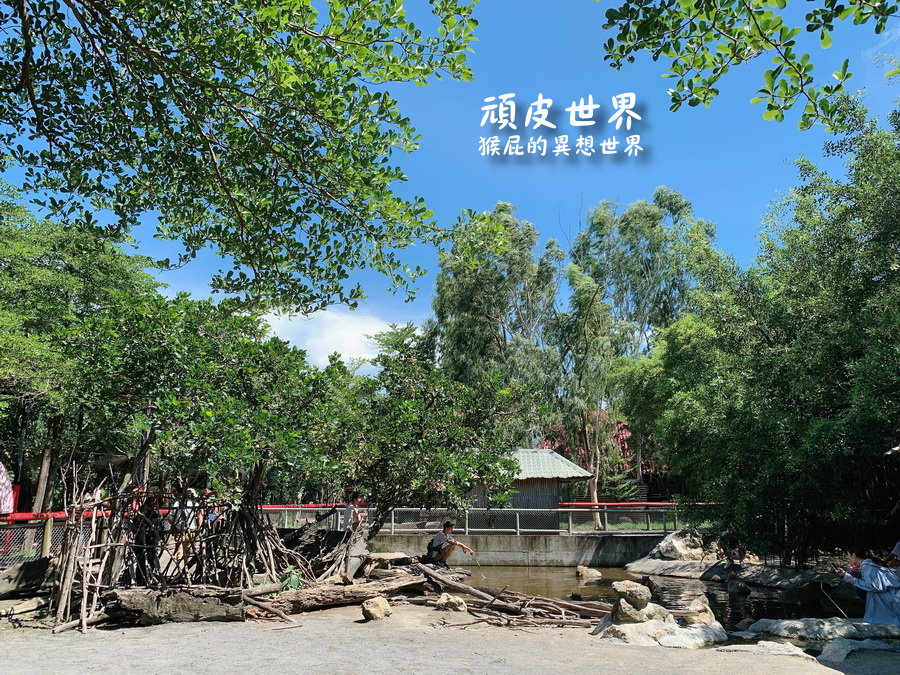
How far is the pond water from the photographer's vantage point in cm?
1243

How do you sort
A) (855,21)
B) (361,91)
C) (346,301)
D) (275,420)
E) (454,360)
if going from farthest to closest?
1. (454,360)
2. (275,420)
3. (346,301)
4. (361,91)
5. (855,21)

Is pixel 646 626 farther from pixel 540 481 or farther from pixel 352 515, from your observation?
pixel 540 481

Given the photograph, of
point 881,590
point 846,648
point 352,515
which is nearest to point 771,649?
point 846,648

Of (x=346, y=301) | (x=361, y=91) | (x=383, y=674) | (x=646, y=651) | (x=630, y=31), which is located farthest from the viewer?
(x=646, y=651)

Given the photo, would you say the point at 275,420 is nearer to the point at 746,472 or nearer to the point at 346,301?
the point at 346,301

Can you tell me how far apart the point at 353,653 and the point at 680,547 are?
47.4 ft

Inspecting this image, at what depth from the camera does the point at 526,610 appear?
9.76 m

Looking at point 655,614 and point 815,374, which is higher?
point 815,374

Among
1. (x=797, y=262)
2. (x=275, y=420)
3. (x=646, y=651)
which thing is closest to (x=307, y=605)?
(x=275, y=420)

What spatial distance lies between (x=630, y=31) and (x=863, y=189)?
30.2ft

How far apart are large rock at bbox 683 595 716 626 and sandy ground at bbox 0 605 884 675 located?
6.65 feet

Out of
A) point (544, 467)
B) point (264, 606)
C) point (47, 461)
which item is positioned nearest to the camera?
point (264, 606)

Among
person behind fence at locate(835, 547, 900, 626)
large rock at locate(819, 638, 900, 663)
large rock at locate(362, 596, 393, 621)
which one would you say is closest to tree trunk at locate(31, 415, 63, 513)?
large rock at locate(362, 596, 393, 621)

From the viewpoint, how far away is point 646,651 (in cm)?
766
